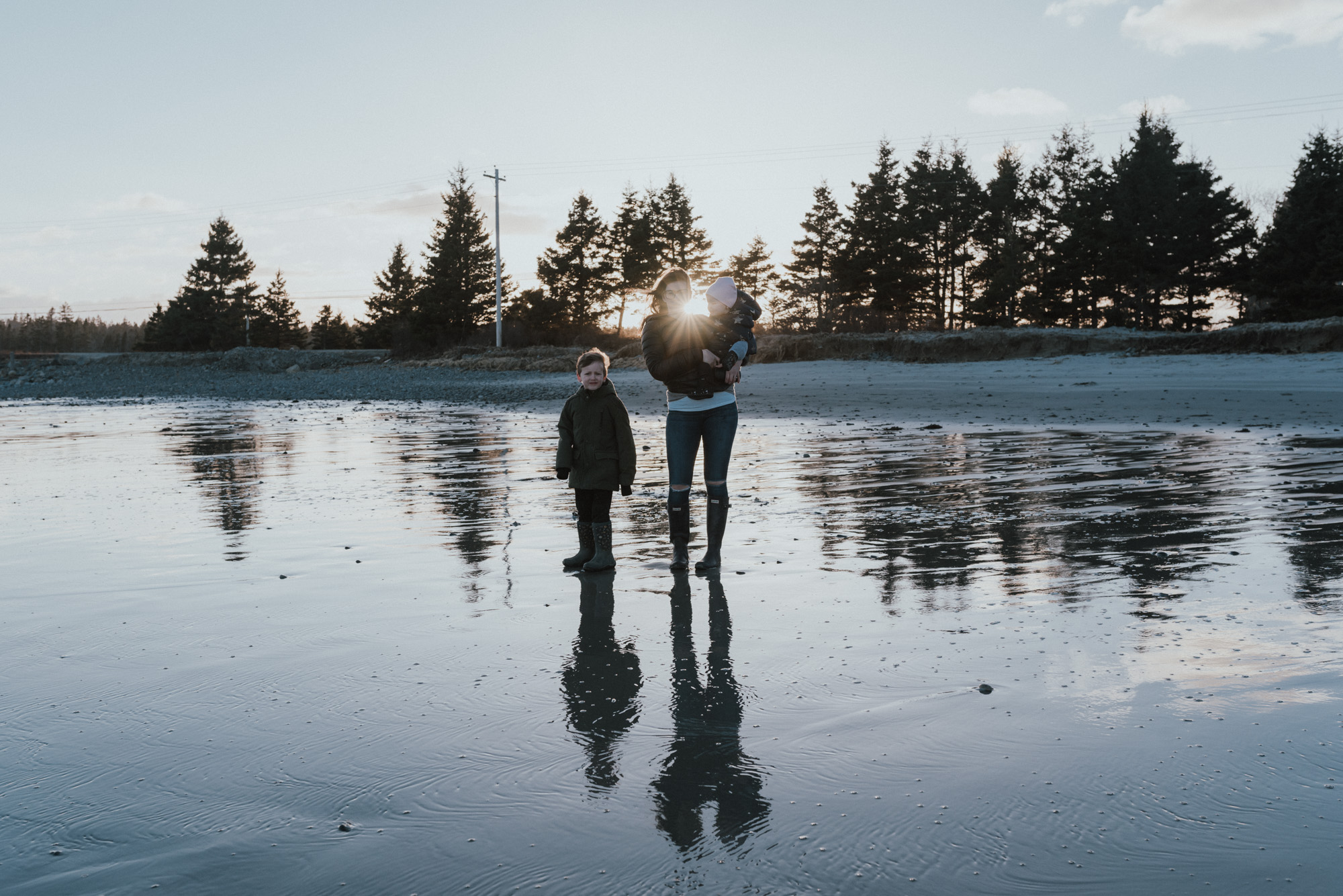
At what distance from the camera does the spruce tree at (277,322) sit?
243 ft

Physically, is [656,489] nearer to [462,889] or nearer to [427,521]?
[427,521]

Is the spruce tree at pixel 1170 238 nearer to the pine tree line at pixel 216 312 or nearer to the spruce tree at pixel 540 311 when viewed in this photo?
the spruce tree at pixel 540 311

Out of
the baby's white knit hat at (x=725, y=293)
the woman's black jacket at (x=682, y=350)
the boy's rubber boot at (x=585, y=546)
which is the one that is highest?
the baby's white knit hat at (x=725, y=293)

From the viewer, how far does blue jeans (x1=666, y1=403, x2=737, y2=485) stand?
19.9 feet

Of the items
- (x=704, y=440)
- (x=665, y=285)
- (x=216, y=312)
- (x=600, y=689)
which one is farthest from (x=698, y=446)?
(x=216, y=312)

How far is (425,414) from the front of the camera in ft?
72.4

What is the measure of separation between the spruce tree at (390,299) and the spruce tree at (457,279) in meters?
8.76

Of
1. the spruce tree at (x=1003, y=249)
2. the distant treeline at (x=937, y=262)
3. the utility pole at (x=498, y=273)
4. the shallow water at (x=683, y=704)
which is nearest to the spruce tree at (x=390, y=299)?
the distant treeline at (x=937, y=262)

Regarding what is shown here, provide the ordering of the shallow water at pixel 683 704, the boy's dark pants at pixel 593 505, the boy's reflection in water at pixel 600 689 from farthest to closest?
the boy's dark pants at pixel 593 505 → the boy's reflection in water at pixel 600 689 → the shallow water at pixel 683 704

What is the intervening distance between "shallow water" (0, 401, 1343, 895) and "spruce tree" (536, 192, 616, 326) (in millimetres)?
55154

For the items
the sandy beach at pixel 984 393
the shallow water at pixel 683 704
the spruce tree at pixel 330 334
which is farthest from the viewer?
the spruce tree at pixel 330 334

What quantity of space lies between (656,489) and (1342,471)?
20.6 ft

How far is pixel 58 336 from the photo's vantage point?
91.2m

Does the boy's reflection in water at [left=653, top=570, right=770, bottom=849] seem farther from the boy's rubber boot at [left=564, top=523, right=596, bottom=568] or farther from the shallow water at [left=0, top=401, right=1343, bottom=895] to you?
the boy's rubber boot at [left=564, top=523, right=596, bottom=568]
